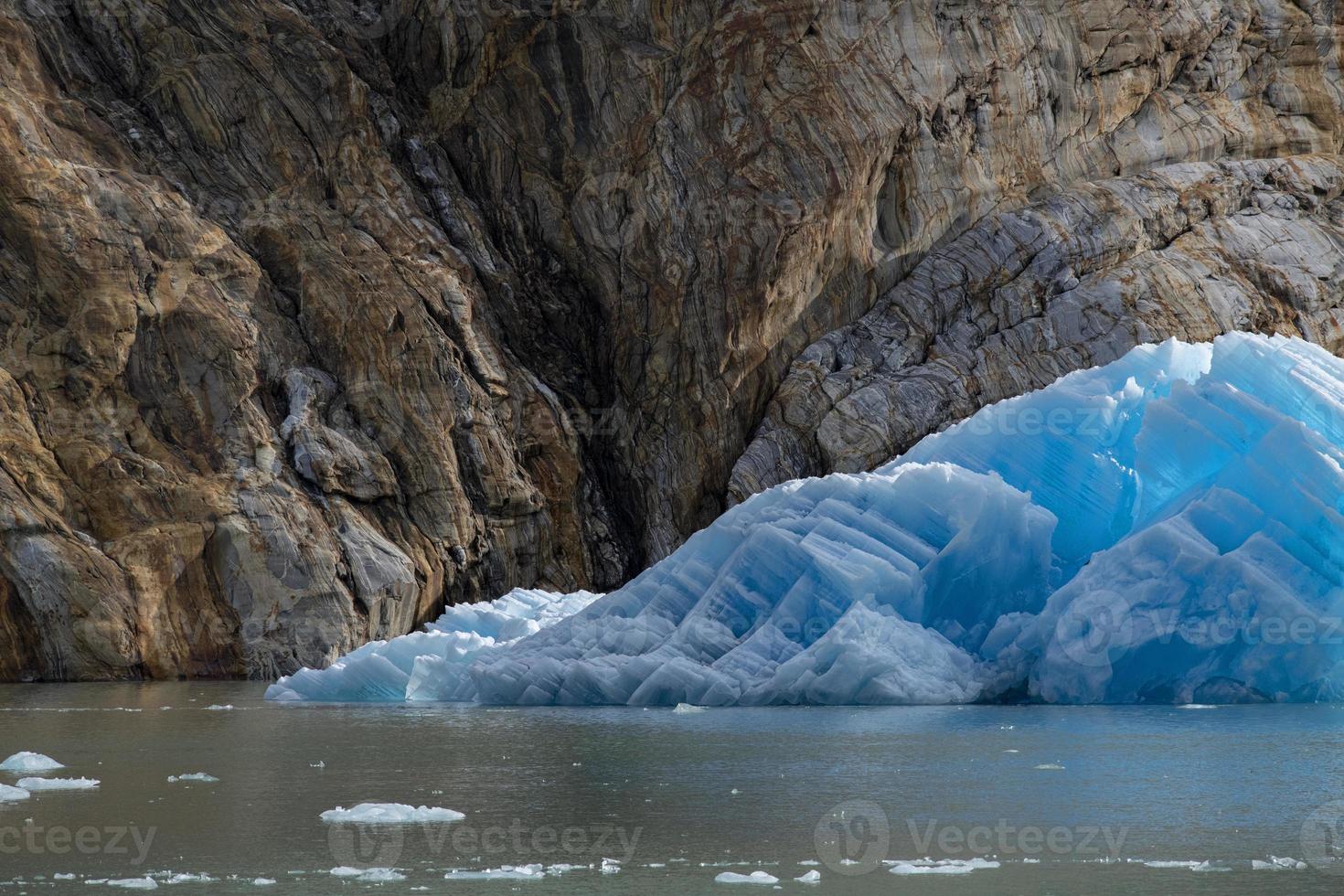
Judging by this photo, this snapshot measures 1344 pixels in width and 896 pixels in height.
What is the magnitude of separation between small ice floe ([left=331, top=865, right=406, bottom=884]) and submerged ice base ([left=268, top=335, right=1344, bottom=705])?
27.0 ft

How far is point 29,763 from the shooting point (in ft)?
33.4

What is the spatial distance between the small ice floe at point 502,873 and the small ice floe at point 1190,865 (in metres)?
2.31

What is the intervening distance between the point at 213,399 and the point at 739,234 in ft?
31.0

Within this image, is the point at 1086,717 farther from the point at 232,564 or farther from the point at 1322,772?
the point at 232,564

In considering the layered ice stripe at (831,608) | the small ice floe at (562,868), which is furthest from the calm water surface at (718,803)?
the layered ice stripe at (831,608)

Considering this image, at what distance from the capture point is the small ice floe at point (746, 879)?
6.32 meters

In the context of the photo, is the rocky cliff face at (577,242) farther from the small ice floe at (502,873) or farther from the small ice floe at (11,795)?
the small ice floe at (502,873)

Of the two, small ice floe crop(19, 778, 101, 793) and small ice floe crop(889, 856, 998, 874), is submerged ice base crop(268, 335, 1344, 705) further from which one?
small ice floe crop(889, 856, 998, 874)

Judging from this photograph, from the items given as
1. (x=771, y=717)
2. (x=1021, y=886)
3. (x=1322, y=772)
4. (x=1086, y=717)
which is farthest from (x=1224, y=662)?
(x=1021, y=886)

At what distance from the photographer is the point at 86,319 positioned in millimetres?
25234

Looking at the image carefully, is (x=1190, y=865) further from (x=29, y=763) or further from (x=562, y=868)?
(x=29, y=763)

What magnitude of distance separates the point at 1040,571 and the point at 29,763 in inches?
342

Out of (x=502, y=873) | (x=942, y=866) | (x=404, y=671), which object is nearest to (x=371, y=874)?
(x=502, y=873)

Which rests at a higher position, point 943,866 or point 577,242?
point 577,242
